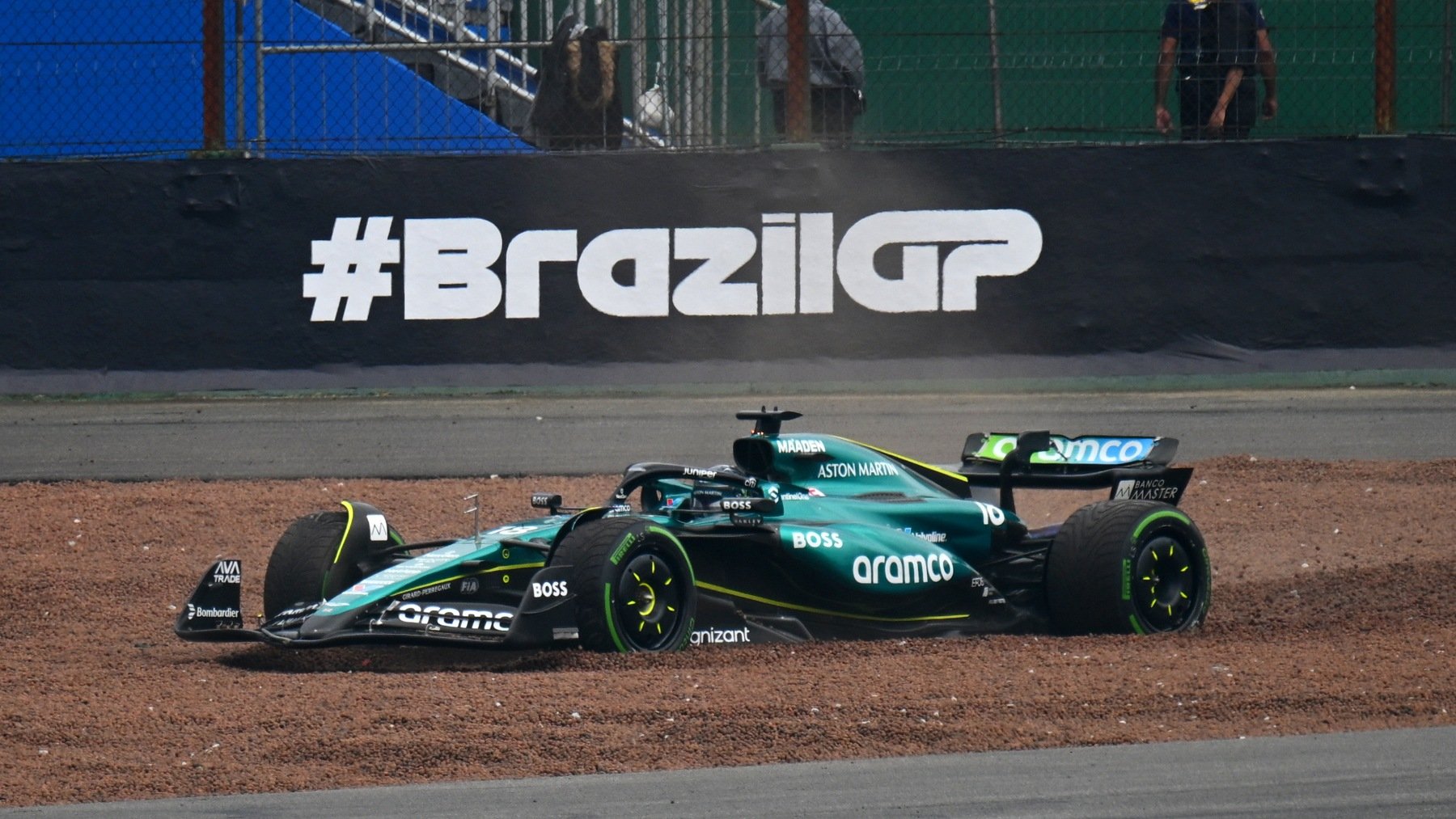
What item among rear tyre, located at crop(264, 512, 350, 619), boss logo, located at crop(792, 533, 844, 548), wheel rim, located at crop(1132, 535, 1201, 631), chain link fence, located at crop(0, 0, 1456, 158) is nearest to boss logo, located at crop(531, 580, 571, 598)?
boss logo, located at crop(792, 533, 844, 548)

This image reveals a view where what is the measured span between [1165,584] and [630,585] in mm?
2066

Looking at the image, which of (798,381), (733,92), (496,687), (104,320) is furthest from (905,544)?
(104,320)

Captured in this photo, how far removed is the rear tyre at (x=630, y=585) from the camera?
19.7ft

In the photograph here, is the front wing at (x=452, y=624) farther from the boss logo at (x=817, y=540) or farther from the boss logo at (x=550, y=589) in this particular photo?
the boss logo at (x=817, y=540)

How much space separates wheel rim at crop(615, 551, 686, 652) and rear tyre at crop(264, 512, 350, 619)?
48.1 inches

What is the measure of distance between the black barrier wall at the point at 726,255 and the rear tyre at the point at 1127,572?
4.80 meters

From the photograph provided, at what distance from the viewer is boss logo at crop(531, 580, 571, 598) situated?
597cm

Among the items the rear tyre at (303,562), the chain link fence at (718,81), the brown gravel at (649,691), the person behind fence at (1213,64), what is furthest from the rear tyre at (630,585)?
the person behind fence at (1213,64)

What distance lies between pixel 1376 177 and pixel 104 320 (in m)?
7.82

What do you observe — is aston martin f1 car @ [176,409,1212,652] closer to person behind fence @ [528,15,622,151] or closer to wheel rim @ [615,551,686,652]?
wheel rim @ [615,551,686,652]

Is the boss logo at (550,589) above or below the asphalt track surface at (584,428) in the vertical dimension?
below

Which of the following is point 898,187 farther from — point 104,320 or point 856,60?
point 104,320

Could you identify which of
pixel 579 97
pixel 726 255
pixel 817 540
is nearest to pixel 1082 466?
pixel 817 540

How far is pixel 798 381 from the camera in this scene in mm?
11781
